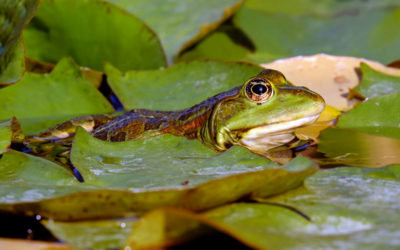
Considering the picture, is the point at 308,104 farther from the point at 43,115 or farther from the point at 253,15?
the point at 253,15

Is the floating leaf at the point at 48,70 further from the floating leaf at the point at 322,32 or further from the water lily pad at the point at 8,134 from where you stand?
the floating leaf at the point at 322,32

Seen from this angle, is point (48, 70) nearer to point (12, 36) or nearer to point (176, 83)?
point (12, 36)

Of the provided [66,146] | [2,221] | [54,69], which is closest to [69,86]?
[54,69]

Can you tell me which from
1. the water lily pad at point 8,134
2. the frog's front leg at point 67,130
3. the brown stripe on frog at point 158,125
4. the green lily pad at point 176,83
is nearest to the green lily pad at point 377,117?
the green lily pad at point 176,83

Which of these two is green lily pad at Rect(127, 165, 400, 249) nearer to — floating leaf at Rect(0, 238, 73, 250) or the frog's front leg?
floating leaf at Rect(0, 238, 73, 250)

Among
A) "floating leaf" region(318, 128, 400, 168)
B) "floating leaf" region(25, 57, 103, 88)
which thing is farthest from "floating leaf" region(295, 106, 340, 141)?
"floating leaf" region(25, 57, 103, 88)

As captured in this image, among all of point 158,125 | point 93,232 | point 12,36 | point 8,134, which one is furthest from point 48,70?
point 93,232
